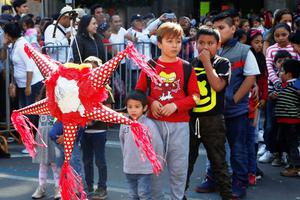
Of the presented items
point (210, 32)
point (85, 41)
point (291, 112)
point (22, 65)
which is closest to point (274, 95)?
point (291, 112)

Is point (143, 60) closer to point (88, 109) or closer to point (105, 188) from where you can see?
point (88, 109)

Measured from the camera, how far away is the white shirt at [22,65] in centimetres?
819

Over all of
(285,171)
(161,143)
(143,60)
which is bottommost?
(285,171)

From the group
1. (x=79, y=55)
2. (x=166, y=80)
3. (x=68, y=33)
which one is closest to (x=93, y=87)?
(x=166, y=80)

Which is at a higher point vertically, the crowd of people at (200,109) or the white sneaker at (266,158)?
the crowd of people at (200,109)

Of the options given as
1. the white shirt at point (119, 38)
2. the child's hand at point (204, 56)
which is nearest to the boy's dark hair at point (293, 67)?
the child's hand at point (204, 56)

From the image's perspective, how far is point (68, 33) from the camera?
370 inches

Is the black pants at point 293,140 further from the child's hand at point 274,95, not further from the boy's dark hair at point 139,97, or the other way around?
the boy's dark hair at point 139,97

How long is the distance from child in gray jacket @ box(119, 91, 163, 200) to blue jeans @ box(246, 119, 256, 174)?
161 cm

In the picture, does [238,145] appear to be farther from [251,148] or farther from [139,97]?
[139,97]

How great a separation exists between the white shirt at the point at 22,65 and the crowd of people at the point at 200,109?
14mm

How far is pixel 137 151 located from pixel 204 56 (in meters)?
1.05

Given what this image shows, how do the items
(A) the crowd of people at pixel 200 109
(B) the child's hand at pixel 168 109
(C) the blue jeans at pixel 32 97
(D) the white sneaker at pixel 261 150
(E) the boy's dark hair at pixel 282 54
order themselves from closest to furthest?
(B) the child's hand at pixel 168 109 < (A) the crowd of people at pixel 200 109 < (E) the boy's dark hair at pixel 282 54 < (D) the white sneaker at pixel 261 150 < (C) the blue jeans at pixel 32 97

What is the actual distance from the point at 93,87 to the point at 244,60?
82.7 inches
